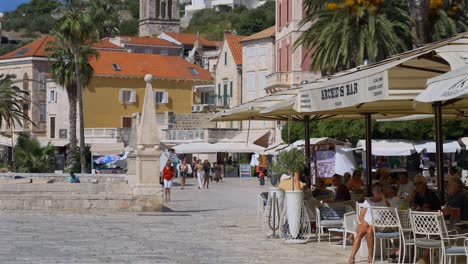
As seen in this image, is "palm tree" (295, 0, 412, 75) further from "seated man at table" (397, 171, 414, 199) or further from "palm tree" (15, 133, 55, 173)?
"seated man at table" (397, 171, 414, 199)

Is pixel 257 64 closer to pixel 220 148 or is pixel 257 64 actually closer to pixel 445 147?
pixel 220 148

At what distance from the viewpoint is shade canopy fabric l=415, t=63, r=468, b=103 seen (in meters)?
11.2

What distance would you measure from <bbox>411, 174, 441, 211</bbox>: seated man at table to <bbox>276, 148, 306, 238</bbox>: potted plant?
114 inches

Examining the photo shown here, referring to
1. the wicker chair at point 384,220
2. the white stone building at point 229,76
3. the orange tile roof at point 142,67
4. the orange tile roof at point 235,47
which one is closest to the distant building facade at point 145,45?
the orange tile roof at point 142,67

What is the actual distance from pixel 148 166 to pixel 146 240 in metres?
8.70

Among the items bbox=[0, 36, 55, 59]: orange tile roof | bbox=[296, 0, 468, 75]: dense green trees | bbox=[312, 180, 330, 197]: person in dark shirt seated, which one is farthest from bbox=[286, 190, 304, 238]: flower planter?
bbox=[0, 36, 55, 59]: orange tile roof

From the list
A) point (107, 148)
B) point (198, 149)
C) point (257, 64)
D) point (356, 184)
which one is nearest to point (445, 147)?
point (356, 184)

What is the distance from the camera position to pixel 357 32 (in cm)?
4153

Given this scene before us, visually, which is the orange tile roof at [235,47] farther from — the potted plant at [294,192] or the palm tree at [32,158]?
the potted plant at [294,192]

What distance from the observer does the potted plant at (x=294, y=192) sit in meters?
18.0

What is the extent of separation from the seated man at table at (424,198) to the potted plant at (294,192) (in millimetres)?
2892

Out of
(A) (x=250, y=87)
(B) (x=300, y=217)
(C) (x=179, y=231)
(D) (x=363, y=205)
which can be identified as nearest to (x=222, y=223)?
(C) (x=179, y=231)

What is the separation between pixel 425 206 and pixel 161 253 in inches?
176

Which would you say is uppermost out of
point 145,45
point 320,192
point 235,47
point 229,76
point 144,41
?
point 144,41
